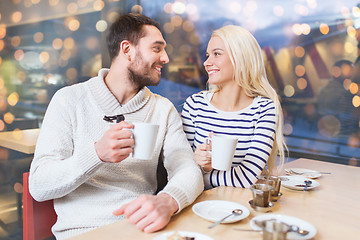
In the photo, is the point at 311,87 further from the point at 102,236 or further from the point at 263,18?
the point at 102,236

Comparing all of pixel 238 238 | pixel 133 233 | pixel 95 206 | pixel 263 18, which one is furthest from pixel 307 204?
pixel 263 18

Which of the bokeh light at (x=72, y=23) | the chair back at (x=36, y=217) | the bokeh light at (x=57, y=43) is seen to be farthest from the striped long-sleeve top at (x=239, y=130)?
the bokeh light at (x=72, y=23)

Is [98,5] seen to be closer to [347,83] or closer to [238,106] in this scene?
[238,106]

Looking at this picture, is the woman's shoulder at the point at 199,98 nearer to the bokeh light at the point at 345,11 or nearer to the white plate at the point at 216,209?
the white plate at the point at 216,209

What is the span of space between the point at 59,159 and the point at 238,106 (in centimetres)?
92

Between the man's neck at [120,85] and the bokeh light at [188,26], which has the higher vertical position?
the bokeh light at [188,26]

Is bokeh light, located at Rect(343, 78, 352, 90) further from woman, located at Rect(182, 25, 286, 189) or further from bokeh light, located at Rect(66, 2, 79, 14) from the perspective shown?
bokeh light, located at Rect(66, 2, 79, 14)

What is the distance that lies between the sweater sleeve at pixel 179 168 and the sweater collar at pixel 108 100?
0.57ft

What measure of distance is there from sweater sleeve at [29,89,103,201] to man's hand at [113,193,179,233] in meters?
0.19

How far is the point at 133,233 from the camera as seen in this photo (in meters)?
0.82

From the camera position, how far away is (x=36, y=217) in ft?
3.82

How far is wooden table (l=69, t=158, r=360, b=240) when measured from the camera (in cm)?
83

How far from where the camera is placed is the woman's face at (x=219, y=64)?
5.21 ft

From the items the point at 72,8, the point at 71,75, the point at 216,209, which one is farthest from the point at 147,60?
the point at 72,8
